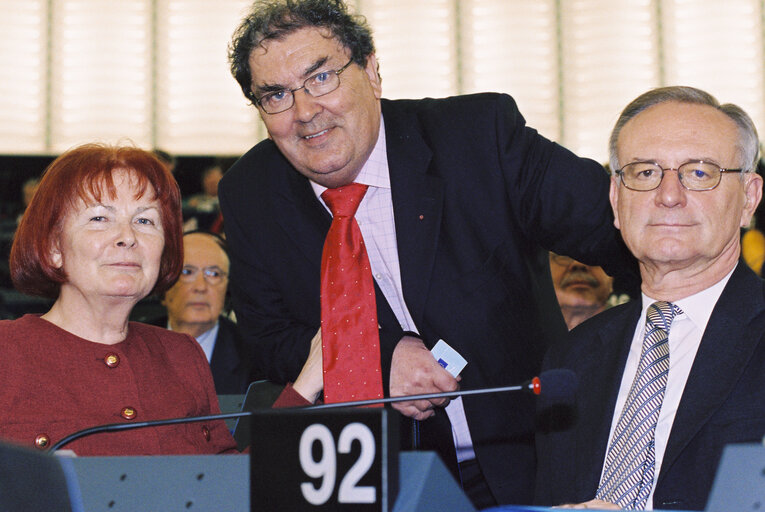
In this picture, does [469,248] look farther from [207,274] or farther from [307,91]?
[207,274]

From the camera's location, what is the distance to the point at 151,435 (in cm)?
207

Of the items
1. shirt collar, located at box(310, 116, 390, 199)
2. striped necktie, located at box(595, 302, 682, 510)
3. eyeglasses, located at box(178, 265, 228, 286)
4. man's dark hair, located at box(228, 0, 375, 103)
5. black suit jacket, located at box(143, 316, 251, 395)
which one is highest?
man's dark hair, located at box(228, 0, 375, 103)

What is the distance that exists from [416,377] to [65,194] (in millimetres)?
930

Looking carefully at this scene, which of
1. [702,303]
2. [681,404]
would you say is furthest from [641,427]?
[702,303]

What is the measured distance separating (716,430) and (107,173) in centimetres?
144

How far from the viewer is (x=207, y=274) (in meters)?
4.34

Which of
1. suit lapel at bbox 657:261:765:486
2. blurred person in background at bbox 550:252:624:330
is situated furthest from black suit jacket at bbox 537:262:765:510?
blurred person in background at bbox 550:252:624:330

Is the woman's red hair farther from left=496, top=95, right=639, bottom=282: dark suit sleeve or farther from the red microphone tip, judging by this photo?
the red microphone tip

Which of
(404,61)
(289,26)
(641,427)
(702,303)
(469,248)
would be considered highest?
(404,61)

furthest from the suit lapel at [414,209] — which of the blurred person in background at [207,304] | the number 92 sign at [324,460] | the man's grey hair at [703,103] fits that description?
the blurred person in background at [207,304]

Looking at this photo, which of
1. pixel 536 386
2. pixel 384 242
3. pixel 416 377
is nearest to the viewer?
pixel 536 386

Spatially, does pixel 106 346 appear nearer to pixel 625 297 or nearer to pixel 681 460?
pixel 681 460

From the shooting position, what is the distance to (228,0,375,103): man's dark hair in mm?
2377

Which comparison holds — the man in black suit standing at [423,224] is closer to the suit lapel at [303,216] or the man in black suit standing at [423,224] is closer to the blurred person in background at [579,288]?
the suit lapel at [303,216]
